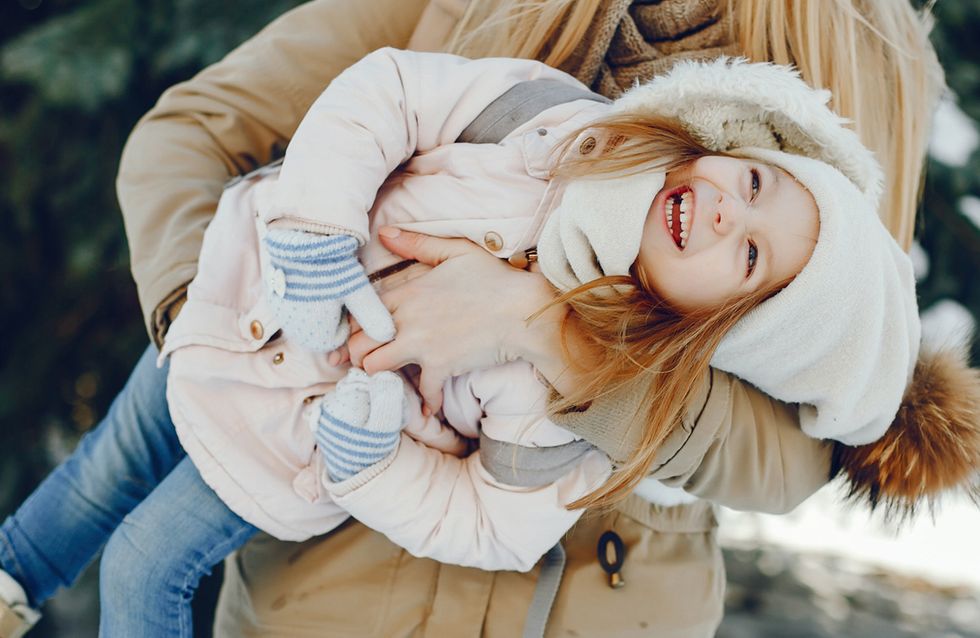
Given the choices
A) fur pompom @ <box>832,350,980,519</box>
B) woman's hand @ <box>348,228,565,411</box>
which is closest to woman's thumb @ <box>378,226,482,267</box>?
woman's hand @ <box>348,228,565,411</box>

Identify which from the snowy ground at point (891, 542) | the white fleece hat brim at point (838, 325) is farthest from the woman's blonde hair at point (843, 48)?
the snowy ground at point (891, 542)

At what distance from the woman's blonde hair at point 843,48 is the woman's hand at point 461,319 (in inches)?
16.5

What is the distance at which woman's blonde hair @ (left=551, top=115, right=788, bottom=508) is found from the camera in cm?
119

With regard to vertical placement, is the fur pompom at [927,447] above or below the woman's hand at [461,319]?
below

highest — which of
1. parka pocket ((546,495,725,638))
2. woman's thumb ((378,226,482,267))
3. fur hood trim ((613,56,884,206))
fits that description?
fur hood trim ((613,56,884,206))

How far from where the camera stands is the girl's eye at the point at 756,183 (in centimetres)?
120

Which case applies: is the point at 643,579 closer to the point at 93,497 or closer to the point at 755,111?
the point at 755,111

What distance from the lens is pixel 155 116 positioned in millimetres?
1549

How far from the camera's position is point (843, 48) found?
1381 millimetres

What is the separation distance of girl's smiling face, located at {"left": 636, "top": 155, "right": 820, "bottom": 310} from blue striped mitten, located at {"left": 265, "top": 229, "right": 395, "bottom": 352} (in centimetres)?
41

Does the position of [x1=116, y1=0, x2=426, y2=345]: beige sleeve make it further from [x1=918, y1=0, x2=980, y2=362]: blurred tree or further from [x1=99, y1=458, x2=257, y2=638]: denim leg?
[x1=918, y1=0, x2=980, y2=362]: blurred tree

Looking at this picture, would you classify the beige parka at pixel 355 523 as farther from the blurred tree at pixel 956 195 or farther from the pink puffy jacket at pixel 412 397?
the blurred tree at pixel 956 195

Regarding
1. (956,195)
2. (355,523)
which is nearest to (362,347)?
(355,523)

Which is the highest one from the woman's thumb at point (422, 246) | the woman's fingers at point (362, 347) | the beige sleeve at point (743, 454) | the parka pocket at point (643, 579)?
the woman's thumb at point (422, 246)
